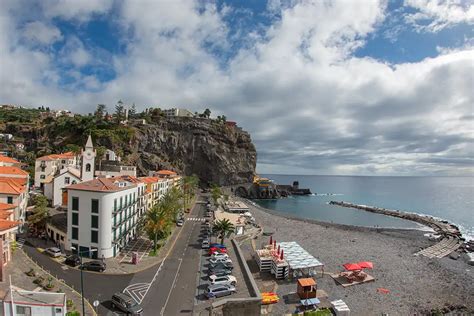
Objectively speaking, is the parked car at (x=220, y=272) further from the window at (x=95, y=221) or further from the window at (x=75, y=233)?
the window at (x=75, y=233)

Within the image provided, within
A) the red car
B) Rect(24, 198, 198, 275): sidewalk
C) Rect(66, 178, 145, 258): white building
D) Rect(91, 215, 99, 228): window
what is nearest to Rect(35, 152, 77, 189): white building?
Rect(24, 198, 198, 275): sidewalk

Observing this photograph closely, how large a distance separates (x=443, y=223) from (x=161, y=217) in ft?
317

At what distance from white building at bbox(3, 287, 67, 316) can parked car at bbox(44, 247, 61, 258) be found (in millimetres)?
16108

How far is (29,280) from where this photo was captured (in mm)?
27125

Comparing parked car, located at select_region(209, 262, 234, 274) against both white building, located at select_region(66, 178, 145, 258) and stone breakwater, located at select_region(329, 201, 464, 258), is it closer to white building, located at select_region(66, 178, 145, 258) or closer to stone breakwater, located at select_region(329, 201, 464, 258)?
white building, located at select_region(66, 178, 145, 258)

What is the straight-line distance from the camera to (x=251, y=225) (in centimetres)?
6588

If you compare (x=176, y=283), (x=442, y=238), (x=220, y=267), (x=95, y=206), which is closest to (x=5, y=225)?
(x=95, y=206)

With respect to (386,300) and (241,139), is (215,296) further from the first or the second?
(241,139)

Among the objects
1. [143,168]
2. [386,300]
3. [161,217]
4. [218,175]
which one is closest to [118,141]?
[143,168]

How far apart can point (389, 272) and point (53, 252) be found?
48.3 metres

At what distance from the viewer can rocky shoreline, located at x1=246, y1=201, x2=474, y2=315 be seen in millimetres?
33188

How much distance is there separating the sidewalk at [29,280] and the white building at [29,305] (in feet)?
10.4

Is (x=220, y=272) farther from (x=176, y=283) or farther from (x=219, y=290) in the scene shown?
(x=176, y=283)

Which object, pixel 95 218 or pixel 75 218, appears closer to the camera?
pixel 95 218
